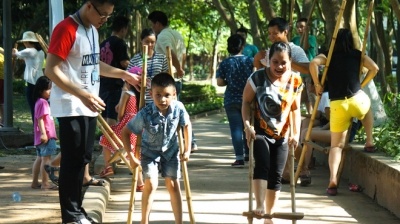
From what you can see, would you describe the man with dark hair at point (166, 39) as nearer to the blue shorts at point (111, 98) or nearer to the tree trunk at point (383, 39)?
the blue shorts at point (111, 98)

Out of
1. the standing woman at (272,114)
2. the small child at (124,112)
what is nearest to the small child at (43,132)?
the small child at (124,112)

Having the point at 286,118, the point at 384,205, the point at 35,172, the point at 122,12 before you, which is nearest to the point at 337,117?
the point at 384,205

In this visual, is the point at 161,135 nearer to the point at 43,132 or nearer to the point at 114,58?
the point at 43,132

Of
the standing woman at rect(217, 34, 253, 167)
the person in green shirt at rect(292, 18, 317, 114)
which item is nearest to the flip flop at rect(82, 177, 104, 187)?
the standing woman at rect(217, 34, 253, 167)

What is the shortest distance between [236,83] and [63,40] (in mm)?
5943

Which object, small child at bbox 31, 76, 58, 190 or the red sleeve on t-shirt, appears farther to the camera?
small child at bbox 31, 76, 58, 190

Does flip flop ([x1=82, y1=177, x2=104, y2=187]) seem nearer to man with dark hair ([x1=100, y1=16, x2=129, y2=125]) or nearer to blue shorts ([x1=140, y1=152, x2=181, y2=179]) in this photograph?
man with dark hair ([x1=100, y1=16, x2=129, y2=125])

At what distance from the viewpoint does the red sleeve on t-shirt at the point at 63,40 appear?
7543 mm

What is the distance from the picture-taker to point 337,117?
10.6 m

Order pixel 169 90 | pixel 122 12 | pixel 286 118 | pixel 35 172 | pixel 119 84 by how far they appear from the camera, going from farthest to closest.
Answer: pixel 122 12
pixel 119 84
pixel 35 172
pixel 286 118
pixel 169 90

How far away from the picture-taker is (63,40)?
24.8 feet

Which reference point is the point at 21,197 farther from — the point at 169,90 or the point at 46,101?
the point at 169,90

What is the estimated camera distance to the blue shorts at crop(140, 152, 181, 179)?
777 cm

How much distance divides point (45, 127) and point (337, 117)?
315cm
